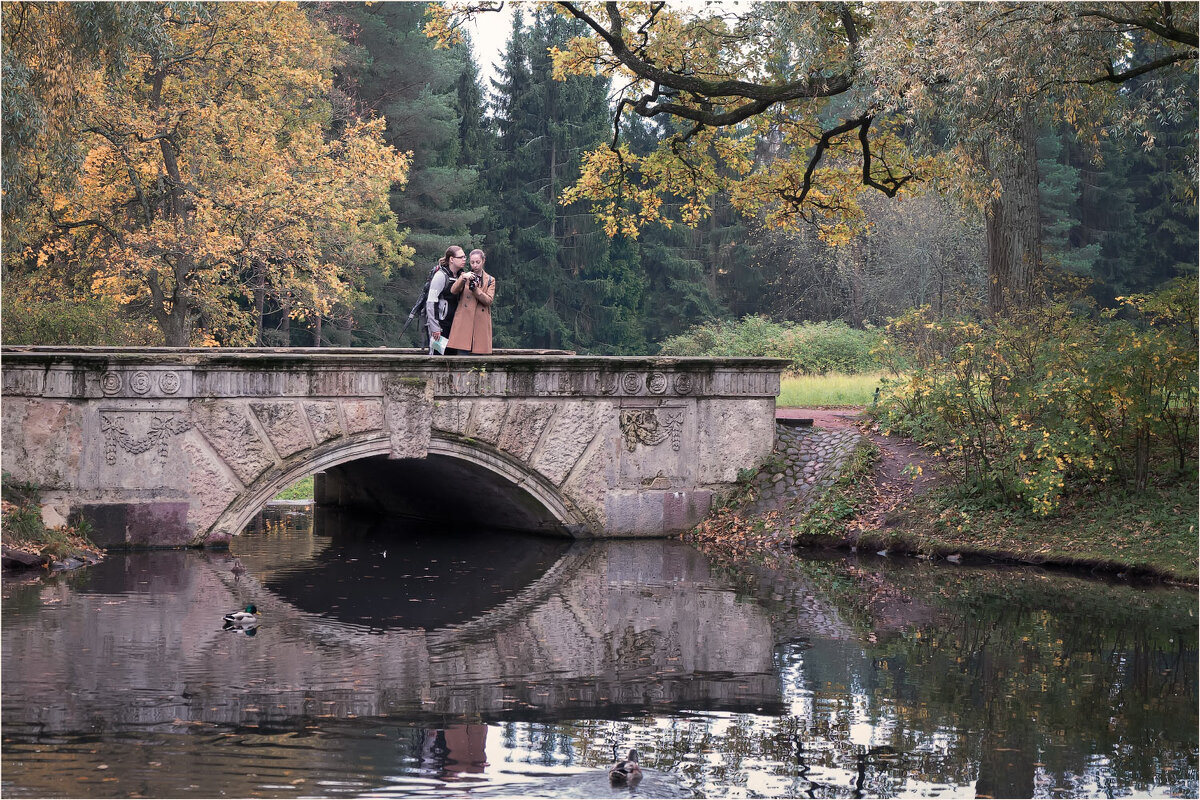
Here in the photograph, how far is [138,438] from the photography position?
12133 millimetres

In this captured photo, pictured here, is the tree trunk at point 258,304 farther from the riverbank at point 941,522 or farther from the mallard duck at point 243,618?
the mallard duck at point 243,618

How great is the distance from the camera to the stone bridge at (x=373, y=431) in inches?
472

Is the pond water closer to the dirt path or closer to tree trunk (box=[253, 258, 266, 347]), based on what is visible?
the dirt path

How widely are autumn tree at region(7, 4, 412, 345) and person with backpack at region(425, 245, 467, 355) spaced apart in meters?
8.71

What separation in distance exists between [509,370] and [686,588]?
10.6 ft

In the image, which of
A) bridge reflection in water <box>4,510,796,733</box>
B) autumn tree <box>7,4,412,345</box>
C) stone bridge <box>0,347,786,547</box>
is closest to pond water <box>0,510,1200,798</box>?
bridge reflection in water <box>4,510,796,733</box>

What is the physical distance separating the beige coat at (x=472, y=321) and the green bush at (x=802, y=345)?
1412cm

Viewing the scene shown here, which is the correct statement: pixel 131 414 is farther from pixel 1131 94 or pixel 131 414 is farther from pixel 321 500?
pixel 1131 94

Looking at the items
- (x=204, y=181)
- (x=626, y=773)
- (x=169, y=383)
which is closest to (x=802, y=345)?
(x=204, y=181)

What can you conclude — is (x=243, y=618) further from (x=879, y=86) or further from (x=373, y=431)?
(x=879, y=86)

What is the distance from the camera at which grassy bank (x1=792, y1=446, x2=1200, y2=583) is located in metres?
11.8

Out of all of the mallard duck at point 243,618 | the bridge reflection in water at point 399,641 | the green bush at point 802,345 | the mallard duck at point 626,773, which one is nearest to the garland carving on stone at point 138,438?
the bridge reflection in water at point 399,641

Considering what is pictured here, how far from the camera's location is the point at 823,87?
15461mm

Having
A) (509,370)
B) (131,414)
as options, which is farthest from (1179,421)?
(131,414)
